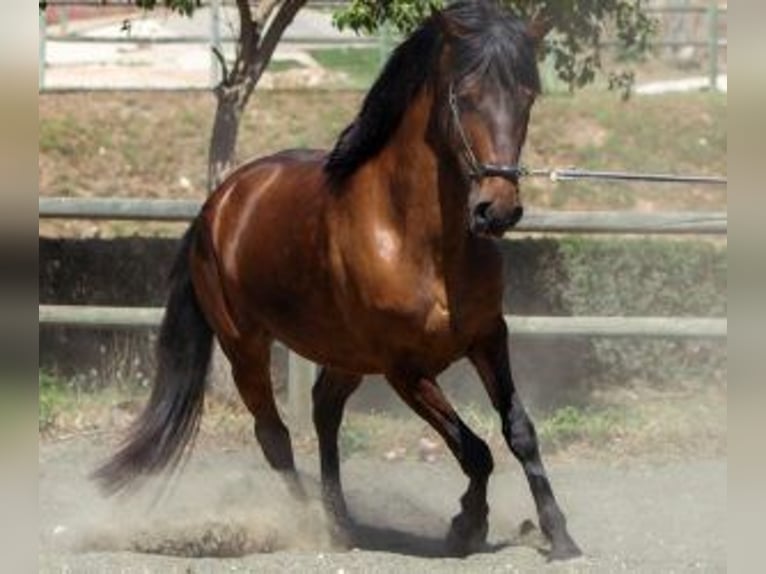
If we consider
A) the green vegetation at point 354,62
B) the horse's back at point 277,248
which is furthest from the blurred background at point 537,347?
the green vegetation at point 354,62

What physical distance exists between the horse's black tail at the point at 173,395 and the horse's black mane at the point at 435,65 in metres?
1.21

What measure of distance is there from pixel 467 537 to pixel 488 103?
164cm

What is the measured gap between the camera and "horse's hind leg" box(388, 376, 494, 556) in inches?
221

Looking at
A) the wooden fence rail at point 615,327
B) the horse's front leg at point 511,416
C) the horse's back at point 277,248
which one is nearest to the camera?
the horse's front leg at point 511,416

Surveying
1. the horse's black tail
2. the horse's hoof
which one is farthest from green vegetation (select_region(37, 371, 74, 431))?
the horse's hoof

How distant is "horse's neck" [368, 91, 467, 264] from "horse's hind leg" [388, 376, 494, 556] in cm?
48

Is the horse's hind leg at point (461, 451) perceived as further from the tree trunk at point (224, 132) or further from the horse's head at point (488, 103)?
the tree trunk at point (224, 132)

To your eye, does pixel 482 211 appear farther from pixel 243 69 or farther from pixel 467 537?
pixel 243 69

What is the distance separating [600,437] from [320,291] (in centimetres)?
268

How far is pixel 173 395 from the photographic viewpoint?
22.3ft

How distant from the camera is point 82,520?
666cm

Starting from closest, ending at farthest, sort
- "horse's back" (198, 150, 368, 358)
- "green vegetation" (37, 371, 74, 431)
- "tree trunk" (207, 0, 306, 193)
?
"horse's back" (198, 150, 368, 358)
"green vegetation" (37, 371, 74, 431)
"tree trunk" (207, 0, 306, 193)

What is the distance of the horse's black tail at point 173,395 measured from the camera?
6.58 meters

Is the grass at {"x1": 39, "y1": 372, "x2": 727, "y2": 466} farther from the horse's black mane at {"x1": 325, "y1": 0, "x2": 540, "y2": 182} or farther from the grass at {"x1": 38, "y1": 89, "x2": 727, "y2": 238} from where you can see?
the grass at {"x1": 38, "y1": 89, "x2": 727, "y2": 238}
